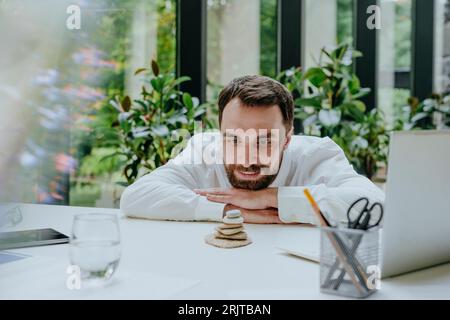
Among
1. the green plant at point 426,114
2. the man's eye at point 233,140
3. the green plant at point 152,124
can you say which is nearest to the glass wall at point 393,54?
the green plant at point 426,114

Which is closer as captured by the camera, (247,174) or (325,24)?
(247,174)

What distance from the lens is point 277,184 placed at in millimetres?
2164

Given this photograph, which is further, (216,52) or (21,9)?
(216,52)

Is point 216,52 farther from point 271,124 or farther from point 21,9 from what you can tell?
point 271,124

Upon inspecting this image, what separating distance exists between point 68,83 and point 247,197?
1.97 metres

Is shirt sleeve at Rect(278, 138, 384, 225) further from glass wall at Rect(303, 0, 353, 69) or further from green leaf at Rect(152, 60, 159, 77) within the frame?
glass wall at Rect(303, 0, 353, 69)

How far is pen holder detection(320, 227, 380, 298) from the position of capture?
0.91 metres

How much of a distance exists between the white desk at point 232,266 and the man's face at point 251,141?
37 cm

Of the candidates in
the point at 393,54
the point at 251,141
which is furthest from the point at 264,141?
the point at 393,54

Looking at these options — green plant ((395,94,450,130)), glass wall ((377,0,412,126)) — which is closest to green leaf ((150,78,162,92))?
green plant ((395,94,450,130))

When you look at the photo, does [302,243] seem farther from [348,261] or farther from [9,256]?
[9,256]

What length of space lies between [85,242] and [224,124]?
1.03m

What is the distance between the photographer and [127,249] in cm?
126


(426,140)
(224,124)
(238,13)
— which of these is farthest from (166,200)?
(238,13)
